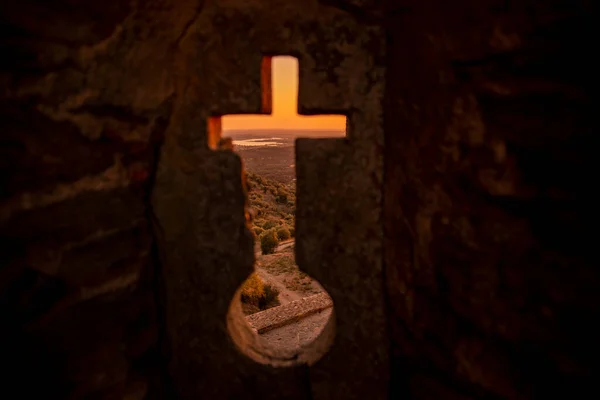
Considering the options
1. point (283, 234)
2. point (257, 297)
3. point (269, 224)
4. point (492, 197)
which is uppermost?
point (492, 197)

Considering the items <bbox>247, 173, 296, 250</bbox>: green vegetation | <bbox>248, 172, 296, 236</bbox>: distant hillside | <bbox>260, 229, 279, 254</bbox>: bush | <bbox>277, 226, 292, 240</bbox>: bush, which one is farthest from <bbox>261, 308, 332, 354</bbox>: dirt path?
<bbox>248, 172, 296, 236</bbox>: distant hillside

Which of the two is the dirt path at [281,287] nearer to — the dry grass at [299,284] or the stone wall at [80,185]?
the dry grass at [299,284]

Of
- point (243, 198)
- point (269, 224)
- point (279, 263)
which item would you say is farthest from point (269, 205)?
point (243, 198)

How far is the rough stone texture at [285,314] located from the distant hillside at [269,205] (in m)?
7.87

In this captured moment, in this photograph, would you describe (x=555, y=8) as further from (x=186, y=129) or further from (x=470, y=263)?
(x=186, y=129)

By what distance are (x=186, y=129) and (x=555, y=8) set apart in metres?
1.51

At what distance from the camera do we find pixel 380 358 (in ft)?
6.43

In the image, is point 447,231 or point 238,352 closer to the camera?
point 447,231

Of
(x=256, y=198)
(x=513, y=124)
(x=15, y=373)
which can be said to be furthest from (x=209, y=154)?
(x=256, y=198)

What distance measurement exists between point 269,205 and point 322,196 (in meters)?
16.8

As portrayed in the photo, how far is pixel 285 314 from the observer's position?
561 cm

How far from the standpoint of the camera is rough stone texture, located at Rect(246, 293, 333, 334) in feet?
17.4

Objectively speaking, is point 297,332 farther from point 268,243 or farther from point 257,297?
point 268,243

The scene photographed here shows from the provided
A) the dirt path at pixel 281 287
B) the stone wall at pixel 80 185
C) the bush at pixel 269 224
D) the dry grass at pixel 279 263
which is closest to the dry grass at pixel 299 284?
the dirt path at pixel 281 287
